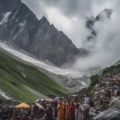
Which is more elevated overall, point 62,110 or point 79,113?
point 62,110

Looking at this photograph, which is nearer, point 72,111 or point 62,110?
point 72,111

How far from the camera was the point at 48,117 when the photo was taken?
110 feet

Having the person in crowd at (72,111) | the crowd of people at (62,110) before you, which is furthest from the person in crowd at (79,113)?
the person in crowd at (72,111)

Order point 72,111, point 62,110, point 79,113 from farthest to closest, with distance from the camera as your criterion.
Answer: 1. point 62,110
2. point 72,111
3. point 79,113

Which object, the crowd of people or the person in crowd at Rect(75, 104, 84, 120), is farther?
the crowd of people

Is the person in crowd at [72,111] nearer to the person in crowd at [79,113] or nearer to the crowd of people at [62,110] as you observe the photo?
the crowd of people at [62,110]

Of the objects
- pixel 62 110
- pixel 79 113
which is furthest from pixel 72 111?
pixel 62 110

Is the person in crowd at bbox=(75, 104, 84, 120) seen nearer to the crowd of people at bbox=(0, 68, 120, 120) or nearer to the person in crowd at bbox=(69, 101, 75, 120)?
the crowd of people at bbox=(0, 68, 120, 120)

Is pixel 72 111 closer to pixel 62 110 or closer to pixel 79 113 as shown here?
pixel 79 113

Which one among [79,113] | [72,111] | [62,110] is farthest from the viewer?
[62,110]

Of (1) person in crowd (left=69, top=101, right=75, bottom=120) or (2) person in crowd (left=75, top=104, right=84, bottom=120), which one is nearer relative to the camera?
(2) person in crowd (left=75, top=104, right=84, bottom=120)

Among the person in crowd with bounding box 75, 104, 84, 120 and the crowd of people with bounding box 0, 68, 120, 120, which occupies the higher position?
the crowd of people with bounding box 0, 68, 120, 120

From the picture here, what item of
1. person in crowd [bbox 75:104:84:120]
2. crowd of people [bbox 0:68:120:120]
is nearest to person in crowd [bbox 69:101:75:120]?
crowd of people [bbox 0:68:120:120]

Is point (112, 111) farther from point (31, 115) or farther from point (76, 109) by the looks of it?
point (31, 115)
